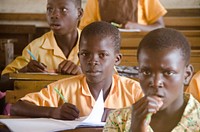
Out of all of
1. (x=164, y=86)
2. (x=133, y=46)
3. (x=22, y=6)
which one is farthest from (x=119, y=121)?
(x=22, y=6)

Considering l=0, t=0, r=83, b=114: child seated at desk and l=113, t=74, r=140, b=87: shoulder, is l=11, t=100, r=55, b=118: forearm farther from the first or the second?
l=0, t=0, r=83, b=114: child seated at desk

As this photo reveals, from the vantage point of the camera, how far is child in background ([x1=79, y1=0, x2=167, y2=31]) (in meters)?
3.68

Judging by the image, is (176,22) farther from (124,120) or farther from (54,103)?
(124,120)

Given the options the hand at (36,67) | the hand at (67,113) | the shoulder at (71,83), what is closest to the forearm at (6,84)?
the hand at (36,67)

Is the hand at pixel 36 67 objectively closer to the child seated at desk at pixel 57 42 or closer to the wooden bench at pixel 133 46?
the child seated at desk at pixel 57 42

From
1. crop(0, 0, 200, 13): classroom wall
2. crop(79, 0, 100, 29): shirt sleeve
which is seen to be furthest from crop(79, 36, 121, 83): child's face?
crop(0, 0, 200, 13): classroom wall

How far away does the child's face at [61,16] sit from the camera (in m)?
2.60

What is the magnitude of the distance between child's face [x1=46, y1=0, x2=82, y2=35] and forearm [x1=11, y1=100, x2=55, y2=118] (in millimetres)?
890

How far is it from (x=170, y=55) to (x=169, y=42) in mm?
39

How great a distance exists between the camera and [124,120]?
4.10 ft

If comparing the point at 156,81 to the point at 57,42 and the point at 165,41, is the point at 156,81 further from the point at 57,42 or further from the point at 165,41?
the point at 57,42

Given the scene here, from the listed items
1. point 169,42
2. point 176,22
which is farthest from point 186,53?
point 176,22

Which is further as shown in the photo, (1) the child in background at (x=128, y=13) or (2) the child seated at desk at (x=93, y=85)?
(1) the child in background at (x=128, y=13)

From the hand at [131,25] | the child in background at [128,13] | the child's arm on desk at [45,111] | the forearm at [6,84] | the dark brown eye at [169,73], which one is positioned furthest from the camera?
the child in background at [128,13]
